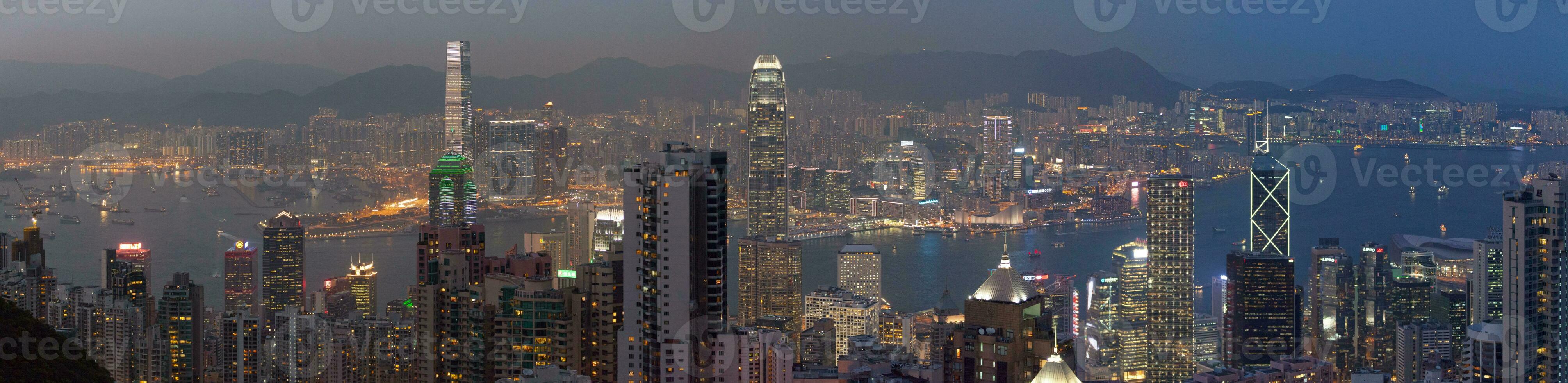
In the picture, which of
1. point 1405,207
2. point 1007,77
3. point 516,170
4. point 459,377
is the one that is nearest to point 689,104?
point 516,170

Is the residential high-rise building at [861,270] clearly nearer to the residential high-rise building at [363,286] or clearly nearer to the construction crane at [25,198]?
the residential high-rise building at [363,286]

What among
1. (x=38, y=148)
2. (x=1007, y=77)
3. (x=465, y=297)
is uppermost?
(x=1007, y=77)

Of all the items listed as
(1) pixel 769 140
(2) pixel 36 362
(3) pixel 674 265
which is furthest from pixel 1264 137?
(2) pixel 36 362

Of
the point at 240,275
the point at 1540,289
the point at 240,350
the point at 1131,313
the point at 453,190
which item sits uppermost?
the point at 453,190

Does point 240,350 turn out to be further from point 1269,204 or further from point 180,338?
point 1269,204

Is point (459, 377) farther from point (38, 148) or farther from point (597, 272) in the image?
point (38, 148)

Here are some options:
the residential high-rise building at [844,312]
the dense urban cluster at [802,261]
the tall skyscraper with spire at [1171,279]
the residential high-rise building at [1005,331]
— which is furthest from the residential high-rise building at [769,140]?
the residential high-rise building at [1005,331]

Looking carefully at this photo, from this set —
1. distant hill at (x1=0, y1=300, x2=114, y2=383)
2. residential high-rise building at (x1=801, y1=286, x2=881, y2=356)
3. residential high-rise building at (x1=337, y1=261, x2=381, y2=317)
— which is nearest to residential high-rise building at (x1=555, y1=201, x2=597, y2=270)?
residential high-rise building at (x1=337, y1=261, x2=381, y2=317)

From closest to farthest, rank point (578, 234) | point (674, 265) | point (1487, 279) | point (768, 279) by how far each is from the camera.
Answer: point (674, 265) → point (1487, 279) → point (578, 234) → point (768, 279)
